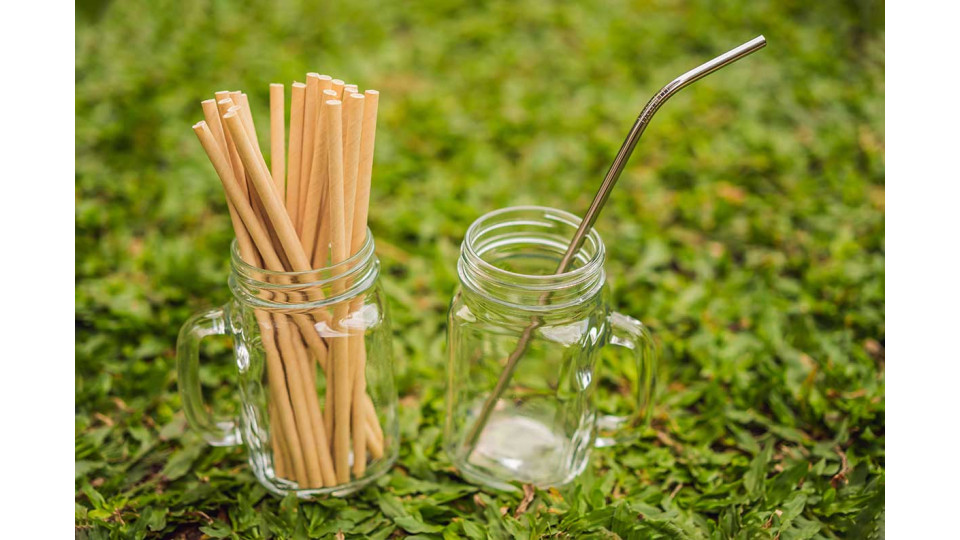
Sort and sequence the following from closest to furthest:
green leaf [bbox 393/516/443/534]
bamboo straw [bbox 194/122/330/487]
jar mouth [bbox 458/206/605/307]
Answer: bamboo straw [bbox 194/122/330/487], jar mouth [bbox 458/206/605/307], green leaf [bbox 393/516/443/534]

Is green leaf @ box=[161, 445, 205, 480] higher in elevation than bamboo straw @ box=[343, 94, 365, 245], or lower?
lower

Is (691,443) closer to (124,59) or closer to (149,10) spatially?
(124,59)

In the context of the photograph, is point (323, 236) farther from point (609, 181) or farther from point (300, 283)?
point (609, 181)

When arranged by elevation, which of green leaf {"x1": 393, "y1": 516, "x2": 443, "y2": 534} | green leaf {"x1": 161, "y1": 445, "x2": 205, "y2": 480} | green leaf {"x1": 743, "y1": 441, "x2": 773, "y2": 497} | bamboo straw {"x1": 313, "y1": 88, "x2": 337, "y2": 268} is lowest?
green leaf {"x1": 161, "y1": 445, "x2": 205, "y2": 480}

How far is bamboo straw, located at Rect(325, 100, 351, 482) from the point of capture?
0.84 metres

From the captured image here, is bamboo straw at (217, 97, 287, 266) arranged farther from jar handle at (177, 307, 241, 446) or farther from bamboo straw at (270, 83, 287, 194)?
jar handle at (177, 307, 241, 446)

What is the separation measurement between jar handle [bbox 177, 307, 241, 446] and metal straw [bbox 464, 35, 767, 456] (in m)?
0.34

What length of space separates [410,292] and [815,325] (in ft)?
2.21

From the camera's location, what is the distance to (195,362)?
103cm

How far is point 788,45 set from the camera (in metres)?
2.04

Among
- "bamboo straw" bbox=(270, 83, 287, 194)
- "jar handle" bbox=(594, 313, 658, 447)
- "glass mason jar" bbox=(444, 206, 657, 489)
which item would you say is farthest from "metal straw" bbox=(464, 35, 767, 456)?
"bamboo straw" bbox=(270, 83, 287, 194)

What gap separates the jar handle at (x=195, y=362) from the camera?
3.31 feet

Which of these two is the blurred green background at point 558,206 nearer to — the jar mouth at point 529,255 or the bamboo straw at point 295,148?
the jar mouth at point 529,255

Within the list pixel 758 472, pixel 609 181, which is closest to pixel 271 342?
pixel 609 181
